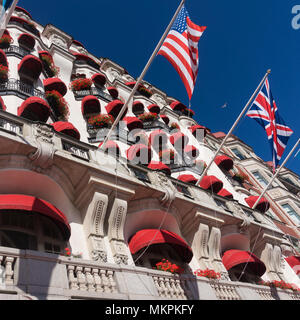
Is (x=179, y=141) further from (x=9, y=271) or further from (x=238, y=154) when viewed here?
(x=238, y=154)

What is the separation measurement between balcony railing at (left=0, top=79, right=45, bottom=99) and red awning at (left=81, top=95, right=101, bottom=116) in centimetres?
305

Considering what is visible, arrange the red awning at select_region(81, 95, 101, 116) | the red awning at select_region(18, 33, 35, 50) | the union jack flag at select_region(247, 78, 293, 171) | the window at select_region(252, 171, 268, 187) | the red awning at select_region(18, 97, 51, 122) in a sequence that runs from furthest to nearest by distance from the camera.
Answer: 1. the window at select_region(252, 171, 268, 187)
2. the red awning at select_region(18, 33, 35, 50)
3. the red awning at select_region(81, 95, 101, 116)
4. the union jack flag at select_region(247, 78, 293, 171)
5. the red awning at select_region(18, 97, 51, 122)

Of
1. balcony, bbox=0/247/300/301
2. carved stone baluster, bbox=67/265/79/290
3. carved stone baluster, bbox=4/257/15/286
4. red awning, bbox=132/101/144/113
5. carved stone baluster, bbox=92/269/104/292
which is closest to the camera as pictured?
carved stone baluster, bbox=4/257/15/286

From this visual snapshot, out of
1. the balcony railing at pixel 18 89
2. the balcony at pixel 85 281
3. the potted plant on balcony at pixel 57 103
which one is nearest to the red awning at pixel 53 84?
the potted plant on balcony at pixel 57 103

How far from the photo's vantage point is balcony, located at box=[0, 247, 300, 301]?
742 centimetres

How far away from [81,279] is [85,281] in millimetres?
129

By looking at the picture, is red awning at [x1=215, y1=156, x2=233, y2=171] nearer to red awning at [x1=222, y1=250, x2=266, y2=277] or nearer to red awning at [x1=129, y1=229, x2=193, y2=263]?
red awning at [x1=222, y1=250, x2=266, y2=277]

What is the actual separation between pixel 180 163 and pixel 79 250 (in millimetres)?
13049

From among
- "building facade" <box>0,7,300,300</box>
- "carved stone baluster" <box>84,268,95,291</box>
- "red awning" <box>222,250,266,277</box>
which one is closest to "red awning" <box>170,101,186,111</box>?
"building facade" <box>0,7,300,300</box>

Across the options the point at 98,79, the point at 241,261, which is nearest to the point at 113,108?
the point at 98,79

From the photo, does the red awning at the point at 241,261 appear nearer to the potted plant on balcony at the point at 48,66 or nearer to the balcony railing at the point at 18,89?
the balcony railing at the point at 18,89

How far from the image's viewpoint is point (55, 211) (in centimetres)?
985
